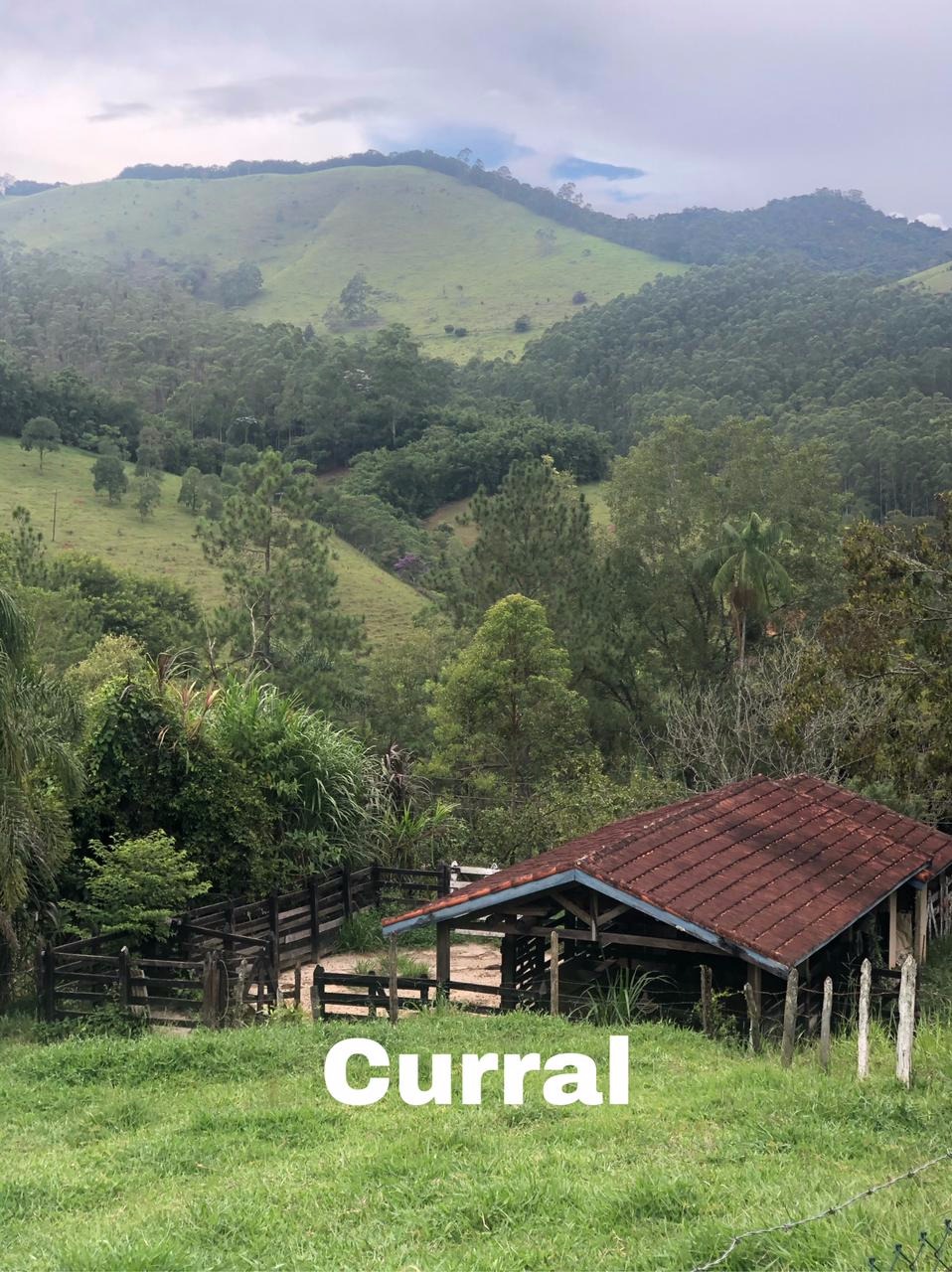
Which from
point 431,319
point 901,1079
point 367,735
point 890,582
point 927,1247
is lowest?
point 367,735

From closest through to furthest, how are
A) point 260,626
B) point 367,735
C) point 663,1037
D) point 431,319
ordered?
point 663,1037, point 367,735, point 260,626, point 431,319

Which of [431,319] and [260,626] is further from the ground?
[431,319]

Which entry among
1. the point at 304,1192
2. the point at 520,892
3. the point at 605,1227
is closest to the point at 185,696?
the point at 520,892

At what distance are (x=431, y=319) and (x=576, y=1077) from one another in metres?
163

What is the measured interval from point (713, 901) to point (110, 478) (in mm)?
61000

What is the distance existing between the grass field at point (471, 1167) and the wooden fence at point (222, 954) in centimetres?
299

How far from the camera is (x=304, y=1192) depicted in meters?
8.19

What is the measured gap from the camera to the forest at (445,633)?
1747 centimetres

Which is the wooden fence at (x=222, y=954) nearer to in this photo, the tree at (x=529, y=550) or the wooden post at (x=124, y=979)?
the wooden post at (x=124, y=979)

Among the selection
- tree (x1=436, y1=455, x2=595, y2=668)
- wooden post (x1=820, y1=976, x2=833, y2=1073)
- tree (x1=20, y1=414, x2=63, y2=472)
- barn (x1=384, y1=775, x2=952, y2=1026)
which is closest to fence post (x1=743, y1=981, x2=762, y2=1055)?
barn (x1=384, y1=775, x2=952, y2=1026)

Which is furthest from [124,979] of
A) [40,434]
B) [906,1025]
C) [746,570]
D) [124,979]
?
[40,434]

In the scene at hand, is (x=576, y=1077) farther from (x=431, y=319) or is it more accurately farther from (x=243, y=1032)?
(x=431, y=319)

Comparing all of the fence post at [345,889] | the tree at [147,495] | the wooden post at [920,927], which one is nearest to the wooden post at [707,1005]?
the wooden post at [920,927]

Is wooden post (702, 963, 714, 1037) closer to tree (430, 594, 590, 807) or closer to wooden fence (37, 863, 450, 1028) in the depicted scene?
wooden fence (37, 863, 450, 1028)
